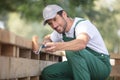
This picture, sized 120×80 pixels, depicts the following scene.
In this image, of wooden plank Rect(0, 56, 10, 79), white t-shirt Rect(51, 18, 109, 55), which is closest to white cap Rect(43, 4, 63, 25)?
white t-shirt Rect(51, 18, 109, 55)

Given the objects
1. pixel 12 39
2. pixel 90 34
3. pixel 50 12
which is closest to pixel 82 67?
pixel 90 34

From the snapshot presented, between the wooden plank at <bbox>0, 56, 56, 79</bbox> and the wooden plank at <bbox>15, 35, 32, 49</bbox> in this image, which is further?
the wooden plank at <bbox>15, 35, 32, 49</bbox>

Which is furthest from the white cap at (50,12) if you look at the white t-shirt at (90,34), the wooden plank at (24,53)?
the wooden plank at (24,53)

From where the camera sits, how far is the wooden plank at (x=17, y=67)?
2.77 meters

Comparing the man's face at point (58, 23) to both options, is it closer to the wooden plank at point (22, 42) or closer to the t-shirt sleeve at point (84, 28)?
the t-shirt sleeve at point (84, 28)

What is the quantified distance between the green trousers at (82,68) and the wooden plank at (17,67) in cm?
19

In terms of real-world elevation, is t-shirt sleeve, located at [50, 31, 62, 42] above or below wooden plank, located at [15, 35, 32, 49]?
above

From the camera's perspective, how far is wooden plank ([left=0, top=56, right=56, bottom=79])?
9.07ft

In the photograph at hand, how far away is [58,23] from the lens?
359 centimetres

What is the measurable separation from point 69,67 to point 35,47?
582 mm

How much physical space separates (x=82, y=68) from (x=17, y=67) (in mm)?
713

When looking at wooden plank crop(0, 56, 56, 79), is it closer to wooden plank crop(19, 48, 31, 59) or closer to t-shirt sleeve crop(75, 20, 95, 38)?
wooden plank crop(19, 48, 31, 59)

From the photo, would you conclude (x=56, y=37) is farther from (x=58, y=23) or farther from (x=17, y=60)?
(x=17, y=60)

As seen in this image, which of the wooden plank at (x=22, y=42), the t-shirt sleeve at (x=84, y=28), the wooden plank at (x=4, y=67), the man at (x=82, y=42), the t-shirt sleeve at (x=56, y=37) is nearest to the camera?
the wooden plank at (x=4, y=67)
